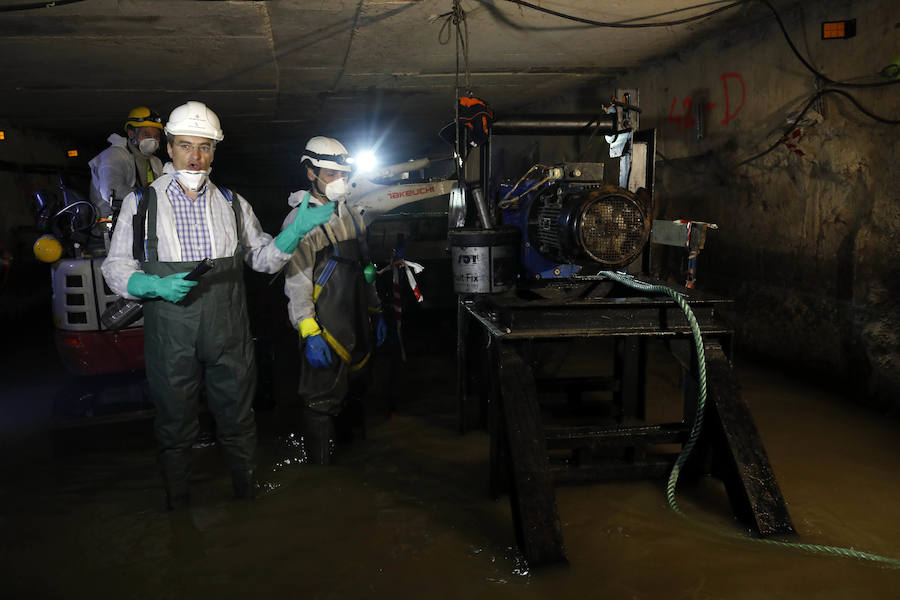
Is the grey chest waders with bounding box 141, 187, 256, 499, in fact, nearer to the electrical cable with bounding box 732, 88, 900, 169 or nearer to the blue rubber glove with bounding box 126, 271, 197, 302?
the blue rubber glove with bounding box 126, 271, 197, 302

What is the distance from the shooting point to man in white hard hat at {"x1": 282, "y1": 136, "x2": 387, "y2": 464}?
3410 mm

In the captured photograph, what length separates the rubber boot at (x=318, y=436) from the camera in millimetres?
3602

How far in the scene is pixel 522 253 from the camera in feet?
12.0

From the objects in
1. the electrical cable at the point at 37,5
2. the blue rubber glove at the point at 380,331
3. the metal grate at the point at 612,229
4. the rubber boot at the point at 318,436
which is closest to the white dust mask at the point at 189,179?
the rubber boot at the point at 318,436

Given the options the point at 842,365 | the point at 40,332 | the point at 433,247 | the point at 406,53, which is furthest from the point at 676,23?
the point at 40,332

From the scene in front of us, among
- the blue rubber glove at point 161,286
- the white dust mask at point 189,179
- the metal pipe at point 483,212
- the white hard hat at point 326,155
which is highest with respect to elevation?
the white hard hat at point 326,155

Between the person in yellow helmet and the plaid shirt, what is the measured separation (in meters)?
2.17

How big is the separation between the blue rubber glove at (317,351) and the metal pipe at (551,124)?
1578 millimetres

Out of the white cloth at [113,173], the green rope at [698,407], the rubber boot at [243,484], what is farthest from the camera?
the white cloth at [113,173]

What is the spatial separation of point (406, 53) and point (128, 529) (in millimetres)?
4749

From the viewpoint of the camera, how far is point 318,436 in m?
3.62

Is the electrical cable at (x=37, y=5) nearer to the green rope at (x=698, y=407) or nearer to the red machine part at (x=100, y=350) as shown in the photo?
the red machine part at (x=100, y=350)

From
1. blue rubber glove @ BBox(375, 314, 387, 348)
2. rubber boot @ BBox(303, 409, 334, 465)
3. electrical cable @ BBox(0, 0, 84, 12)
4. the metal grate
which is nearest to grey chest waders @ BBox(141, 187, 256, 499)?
rubber boot @ BBox(303, 409, 334, 465)

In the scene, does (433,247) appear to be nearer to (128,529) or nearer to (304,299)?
(304,299)
